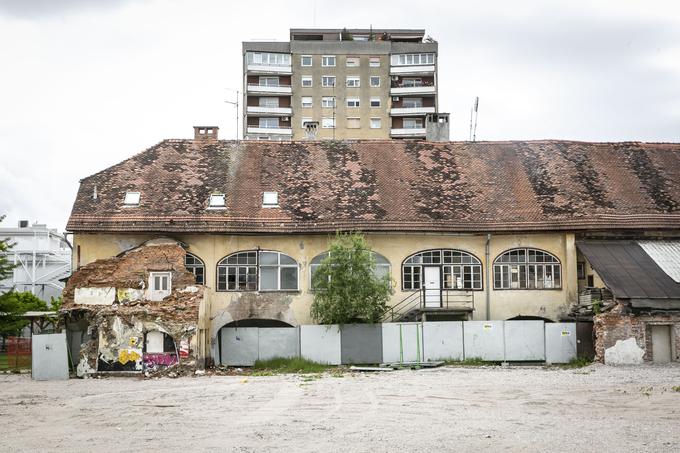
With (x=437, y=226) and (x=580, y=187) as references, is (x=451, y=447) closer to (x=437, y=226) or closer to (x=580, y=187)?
(x=437, y=226)

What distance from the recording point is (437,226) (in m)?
35.1

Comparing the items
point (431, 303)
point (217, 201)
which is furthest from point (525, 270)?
point (217, 201)

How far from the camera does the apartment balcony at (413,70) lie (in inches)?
2985

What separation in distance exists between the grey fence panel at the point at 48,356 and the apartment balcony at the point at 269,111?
154ft

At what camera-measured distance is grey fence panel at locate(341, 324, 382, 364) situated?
3284 cm

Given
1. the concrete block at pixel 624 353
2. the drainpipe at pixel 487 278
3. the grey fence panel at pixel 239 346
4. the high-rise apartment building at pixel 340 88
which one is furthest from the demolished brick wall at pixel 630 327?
the high-rise apartment building at pixel 340 88

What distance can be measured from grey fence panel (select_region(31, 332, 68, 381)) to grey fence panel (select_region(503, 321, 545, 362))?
16.8 metres

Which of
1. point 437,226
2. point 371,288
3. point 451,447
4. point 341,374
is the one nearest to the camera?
point 451,447

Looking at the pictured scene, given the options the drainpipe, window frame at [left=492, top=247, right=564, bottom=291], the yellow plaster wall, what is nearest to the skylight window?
the yellow plaster wall

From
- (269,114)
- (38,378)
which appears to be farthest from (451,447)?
(269,114)

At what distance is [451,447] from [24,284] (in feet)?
186

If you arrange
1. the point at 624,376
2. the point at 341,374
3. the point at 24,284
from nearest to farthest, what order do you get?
the point at 624,376
the point at 341,374
the point at 24,284

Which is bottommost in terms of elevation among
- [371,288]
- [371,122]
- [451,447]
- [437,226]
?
[451,447]

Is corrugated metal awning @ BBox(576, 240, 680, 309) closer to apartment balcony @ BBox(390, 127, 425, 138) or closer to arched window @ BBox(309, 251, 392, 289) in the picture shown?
arched window @ BBox(309, 251, 392, 289)
